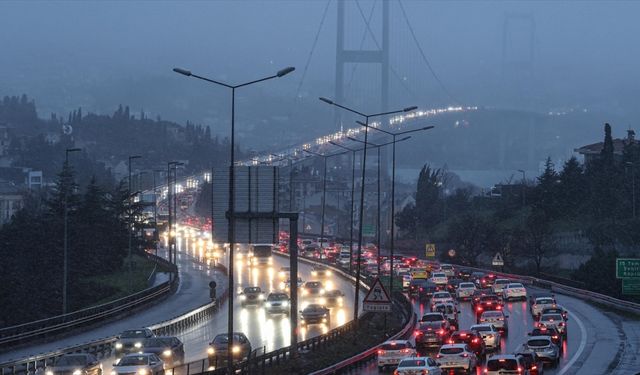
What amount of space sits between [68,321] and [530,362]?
23677mm

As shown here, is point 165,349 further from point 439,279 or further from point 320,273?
point 320,273

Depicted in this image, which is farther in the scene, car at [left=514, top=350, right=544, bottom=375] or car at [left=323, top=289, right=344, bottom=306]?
car at [left=323, top=289, right=344, bottom=306]

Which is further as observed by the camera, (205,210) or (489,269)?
(205,210)

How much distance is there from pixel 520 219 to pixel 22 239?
47.3 m

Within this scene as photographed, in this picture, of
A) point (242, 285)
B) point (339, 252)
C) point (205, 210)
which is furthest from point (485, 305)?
point (205, 210)

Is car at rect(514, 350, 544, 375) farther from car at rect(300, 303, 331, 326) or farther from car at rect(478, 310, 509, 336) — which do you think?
car at rect(300, 303, 331, 326)

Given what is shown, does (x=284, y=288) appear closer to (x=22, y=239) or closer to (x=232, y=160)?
(x=22, y=239)

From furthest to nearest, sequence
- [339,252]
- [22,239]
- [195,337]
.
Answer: [339,252] → [22,239] → [195,337]

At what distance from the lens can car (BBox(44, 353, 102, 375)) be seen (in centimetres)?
3201

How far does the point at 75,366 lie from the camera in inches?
1272

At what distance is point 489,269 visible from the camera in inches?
3583

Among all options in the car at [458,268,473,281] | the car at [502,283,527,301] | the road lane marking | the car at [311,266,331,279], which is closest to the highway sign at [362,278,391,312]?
the road lane marking

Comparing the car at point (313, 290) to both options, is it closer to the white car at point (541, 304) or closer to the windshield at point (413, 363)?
the white car at point (541, 304)

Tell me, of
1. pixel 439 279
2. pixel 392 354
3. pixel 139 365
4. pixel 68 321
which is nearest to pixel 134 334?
pixel 68 321
